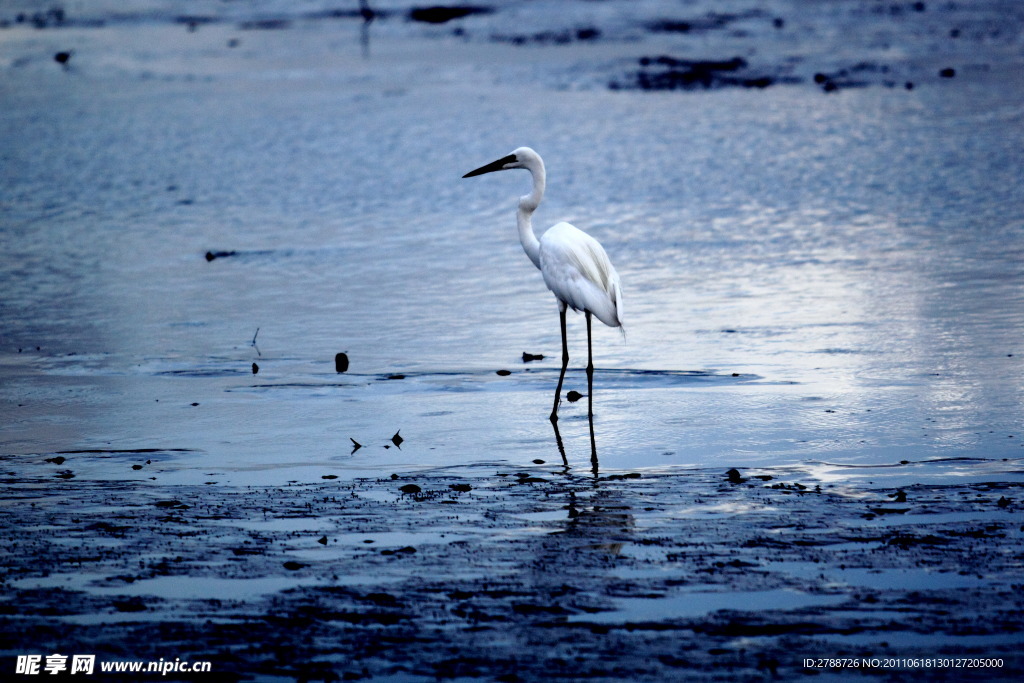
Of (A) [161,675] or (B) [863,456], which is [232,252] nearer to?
(B) [863,456]

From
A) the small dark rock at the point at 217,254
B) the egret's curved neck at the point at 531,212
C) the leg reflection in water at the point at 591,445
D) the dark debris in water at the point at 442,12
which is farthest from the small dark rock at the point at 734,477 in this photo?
the dark debris in water at the point at 442,12

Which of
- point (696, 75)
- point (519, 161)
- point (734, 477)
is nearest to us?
point (734, 477)

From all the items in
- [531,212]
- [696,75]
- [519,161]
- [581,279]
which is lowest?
[581,279]

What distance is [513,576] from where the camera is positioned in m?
5.19

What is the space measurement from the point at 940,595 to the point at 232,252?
34.8 feet

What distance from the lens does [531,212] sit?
9.64 metres

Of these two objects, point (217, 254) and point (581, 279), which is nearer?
point (581, 279)

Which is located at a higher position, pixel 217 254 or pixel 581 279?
pixel 217 254

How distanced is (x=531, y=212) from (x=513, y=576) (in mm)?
4857

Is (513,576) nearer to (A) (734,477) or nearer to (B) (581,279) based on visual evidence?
(A) (734,477)

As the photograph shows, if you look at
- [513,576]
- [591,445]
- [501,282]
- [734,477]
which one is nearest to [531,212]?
[591,445]

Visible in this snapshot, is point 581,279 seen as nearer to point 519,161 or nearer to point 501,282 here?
point 519,161

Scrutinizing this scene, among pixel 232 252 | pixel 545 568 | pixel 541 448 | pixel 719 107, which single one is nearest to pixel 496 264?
pixel 232 252

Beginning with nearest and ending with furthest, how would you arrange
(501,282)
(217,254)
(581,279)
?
1. (581,279)
2. (501,282)
3. (217,254)
